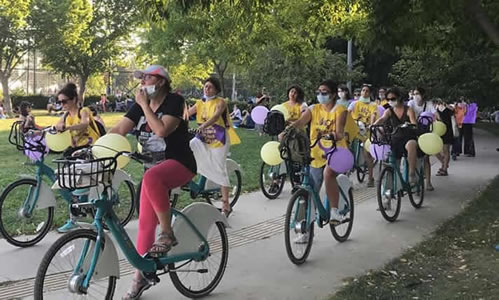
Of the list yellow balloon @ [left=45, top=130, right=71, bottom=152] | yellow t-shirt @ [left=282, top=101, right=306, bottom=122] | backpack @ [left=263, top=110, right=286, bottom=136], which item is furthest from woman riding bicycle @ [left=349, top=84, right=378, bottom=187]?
yellow balloon @ [left=45, top=130, right=71, bottom=152]

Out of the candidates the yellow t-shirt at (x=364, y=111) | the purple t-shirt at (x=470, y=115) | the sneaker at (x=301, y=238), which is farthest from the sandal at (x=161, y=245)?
the purple t-shirt at (x=470, y=115)

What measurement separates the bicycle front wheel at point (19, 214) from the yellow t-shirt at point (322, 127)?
303 centimetres

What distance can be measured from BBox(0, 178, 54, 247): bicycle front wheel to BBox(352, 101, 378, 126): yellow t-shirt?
6295mm

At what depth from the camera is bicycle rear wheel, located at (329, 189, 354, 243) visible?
649 cm

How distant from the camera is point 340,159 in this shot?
5.91 meters

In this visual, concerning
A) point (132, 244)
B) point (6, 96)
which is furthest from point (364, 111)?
point (6, 96)

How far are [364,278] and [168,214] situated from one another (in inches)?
82.1

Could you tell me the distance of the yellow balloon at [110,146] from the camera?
4191mm

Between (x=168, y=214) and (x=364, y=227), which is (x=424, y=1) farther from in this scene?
(x=364, y=227)

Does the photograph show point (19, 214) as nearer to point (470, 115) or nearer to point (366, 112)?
point (366, 112)

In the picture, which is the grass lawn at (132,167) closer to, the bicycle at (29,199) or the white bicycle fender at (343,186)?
the bicycle at (29,199)

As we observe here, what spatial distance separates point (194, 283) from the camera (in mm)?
4828

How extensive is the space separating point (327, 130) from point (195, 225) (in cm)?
218

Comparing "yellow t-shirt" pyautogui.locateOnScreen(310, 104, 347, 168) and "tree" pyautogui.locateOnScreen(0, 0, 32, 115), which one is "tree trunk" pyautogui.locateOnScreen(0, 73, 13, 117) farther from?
"yellow t-shirt" pyautogui.locateOnScreen(310, 104, 347, 168)
